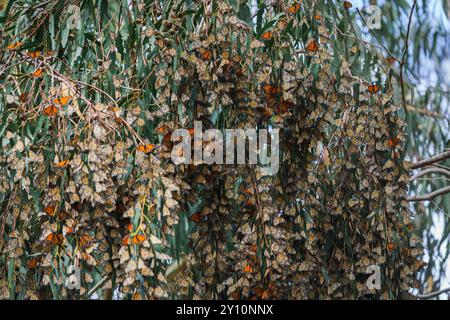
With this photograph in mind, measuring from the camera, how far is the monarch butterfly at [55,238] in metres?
1.82

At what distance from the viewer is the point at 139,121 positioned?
1.94 m

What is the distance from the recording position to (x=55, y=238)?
183 centimetres

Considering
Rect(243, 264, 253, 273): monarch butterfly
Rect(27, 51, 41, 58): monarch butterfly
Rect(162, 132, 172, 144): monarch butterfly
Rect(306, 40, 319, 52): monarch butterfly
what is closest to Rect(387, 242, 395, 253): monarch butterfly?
Rect(243, 264, 253, 273): monarch butterfly

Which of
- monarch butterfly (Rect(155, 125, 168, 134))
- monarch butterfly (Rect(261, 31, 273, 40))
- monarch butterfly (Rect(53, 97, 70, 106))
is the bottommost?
monarch butterfly (Rect(155, 125, 168, 134))

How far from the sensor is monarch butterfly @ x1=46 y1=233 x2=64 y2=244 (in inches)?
71.8

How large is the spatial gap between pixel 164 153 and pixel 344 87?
48cm

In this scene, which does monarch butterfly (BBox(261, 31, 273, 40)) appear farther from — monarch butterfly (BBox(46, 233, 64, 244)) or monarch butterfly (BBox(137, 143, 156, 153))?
monarch butterfly (BBox(46, 233, 64, 244))

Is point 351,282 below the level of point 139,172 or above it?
below

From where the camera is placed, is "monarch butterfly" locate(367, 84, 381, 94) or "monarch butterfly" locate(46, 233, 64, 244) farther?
"monarch butterfly" locate(367, 84, 381, 94)

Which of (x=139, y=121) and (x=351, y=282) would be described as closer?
(x=139, y=121)

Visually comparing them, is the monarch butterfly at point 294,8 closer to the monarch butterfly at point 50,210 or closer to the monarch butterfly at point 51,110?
the monarch butterfly at point 51,110

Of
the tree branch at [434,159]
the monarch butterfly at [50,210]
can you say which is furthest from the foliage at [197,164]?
the tree branch at [434,159]
